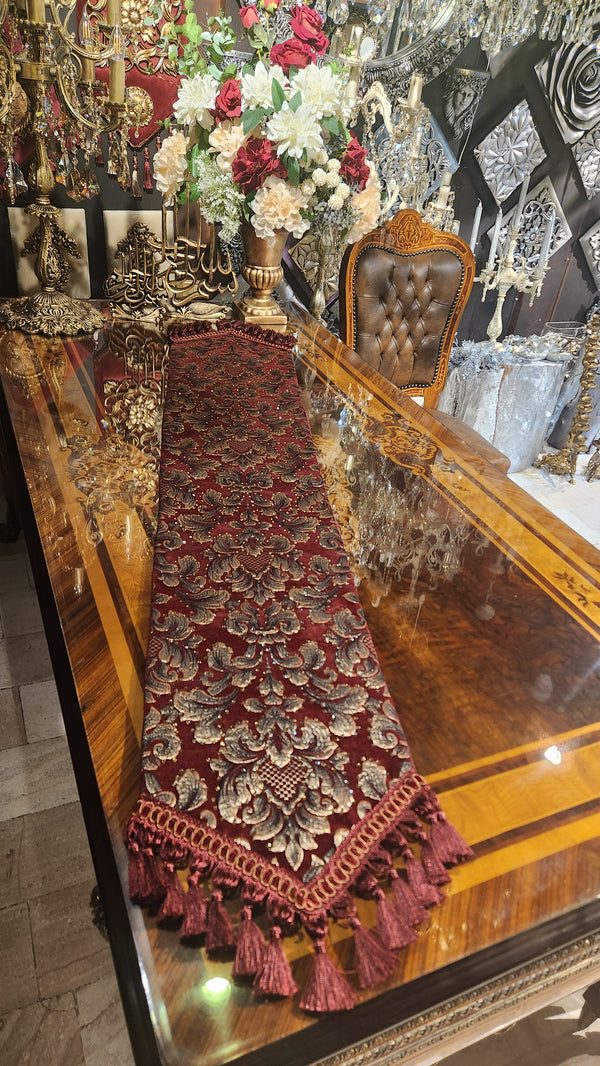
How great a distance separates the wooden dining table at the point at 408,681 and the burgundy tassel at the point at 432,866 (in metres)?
0.02

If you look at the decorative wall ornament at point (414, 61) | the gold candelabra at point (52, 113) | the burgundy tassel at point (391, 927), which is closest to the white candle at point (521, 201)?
the decorative wall ornament at point (414, 61)

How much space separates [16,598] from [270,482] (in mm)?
1632

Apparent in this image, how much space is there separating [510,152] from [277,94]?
2066 mm

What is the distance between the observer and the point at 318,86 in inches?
69.1

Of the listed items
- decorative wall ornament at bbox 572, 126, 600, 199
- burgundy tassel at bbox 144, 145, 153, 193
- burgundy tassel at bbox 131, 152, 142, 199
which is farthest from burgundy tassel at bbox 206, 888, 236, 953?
decorative wall ornament at bbox 572, 126, 600, 199

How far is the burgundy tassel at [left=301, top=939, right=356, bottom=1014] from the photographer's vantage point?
23.0 inches

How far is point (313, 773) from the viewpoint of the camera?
2.42 ft

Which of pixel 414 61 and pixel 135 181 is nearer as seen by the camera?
pixel 135 181

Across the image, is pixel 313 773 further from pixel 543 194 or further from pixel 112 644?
pixel 543 194

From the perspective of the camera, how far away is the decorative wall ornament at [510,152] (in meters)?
3.25

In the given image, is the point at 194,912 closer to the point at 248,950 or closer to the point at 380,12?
the point at 248,950

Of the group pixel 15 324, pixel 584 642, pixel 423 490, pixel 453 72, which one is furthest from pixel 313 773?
pixel 453 72

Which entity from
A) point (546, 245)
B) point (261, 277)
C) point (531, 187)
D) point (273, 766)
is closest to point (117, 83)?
point (261, 277)

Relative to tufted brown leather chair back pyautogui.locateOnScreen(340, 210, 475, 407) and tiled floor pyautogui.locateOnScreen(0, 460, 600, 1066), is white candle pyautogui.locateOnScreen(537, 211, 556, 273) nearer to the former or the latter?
tufted brown leather chair back pyautogui.locateOnScreen(340, 210, 475, 407)
